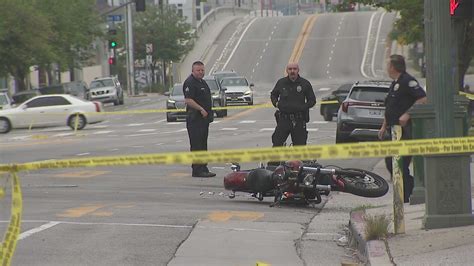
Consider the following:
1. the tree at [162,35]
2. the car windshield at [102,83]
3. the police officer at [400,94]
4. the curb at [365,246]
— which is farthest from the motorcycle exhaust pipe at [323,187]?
the tree at [162,35]

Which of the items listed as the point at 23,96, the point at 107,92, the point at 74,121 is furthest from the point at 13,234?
the point at 107,92

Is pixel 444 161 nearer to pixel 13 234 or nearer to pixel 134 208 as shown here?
pixel 13 234

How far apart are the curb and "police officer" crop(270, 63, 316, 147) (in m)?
4.28

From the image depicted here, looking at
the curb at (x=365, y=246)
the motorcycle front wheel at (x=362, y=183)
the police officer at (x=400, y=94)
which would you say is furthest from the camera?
the motorcycle front wheel at (x=362, y=183)

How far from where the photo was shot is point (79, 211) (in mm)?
12656

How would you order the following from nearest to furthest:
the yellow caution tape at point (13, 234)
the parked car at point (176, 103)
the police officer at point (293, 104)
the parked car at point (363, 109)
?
the yellow caution tape at point (13, 234) → the police officer at point (293, 104) → the parked car at point (363, 109) → the parked car at point (176, 103)

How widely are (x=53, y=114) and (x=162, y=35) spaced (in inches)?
2111

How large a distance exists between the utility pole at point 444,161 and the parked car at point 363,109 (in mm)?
12444

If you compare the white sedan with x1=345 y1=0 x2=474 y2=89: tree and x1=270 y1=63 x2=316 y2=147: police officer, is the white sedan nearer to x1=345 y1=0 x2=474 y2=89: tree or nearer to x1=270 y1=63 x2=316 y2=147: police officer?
x1=345 y1=0 x2=474 y2=89: tree

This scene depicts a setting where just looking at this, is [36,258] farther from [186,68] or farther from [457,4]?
[186,68]

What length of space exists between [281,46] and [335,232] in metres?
80.3

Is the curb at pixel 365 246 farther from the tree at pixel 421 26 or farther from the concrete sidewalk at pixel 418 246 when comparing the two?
the tree at pixel 421 26

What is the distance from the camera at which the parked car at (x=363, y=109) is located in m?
22.8

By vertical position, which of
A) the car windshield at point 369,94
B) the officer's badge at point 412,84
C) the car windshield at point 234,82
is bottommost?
the car windshield at point 234,82
